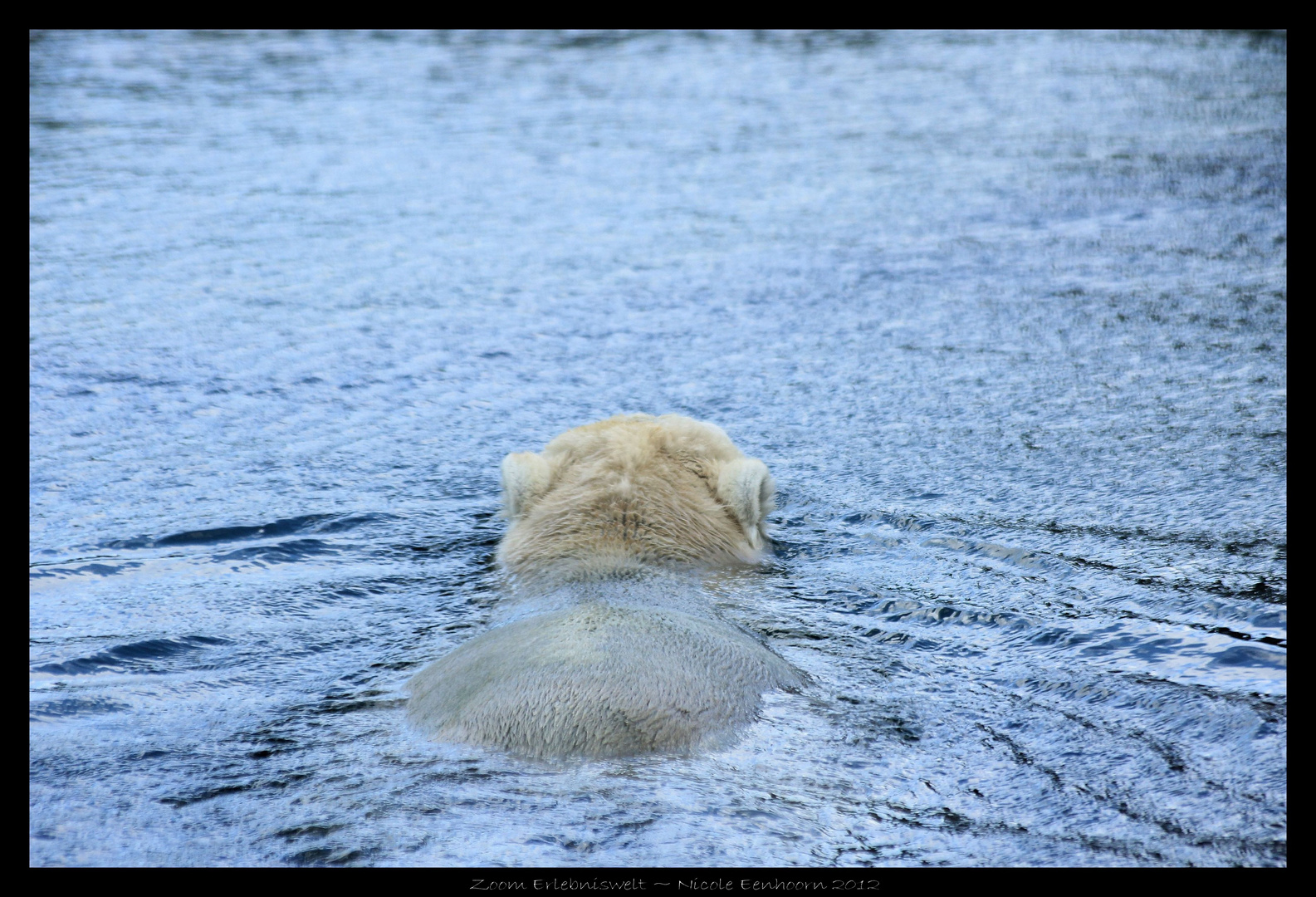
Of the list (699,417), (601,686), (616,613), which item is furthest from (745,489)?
(699,417)

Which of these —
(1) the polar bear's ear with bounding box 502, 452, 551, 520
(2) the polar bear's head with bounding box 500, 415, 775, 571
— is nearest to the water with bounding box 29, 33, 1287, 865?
(2) the polar bear's head with bounding box 500, 415, 775, 571

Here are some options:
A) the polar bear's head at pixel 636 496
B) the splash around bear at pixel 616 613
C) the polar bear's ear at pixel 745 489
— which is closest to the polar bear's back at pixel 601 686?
the splash around bear at pixel 616 613

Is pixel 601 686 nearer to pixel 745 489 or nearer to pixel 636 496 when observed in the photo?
pixel 636 496

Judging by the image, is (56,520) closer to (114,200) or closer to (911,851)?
(911,851)

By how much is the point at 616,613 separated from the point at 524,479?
1496mm

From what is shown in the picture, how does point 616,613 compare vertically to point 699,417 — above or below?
above

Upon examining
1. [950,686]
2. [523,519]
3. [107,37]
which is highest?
[107,37]

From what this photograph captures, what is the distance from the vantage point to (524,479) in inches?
223

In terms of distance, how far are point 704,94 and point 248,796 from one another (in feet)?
47.6

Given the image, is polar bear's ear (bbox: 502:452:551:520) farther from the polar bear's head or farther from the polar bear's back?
the polar bear's back

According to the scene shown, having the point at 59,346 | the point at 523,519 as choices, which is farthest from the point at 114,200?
the point at 523,519

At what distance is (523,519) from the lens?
5.64 m

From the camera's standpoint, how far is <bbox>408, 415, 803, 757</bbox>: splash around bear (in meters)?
3.72

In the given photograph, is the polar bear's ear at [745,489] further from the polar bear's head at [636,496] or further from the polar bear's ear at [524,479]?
the polar bear's ear at [524,479]
